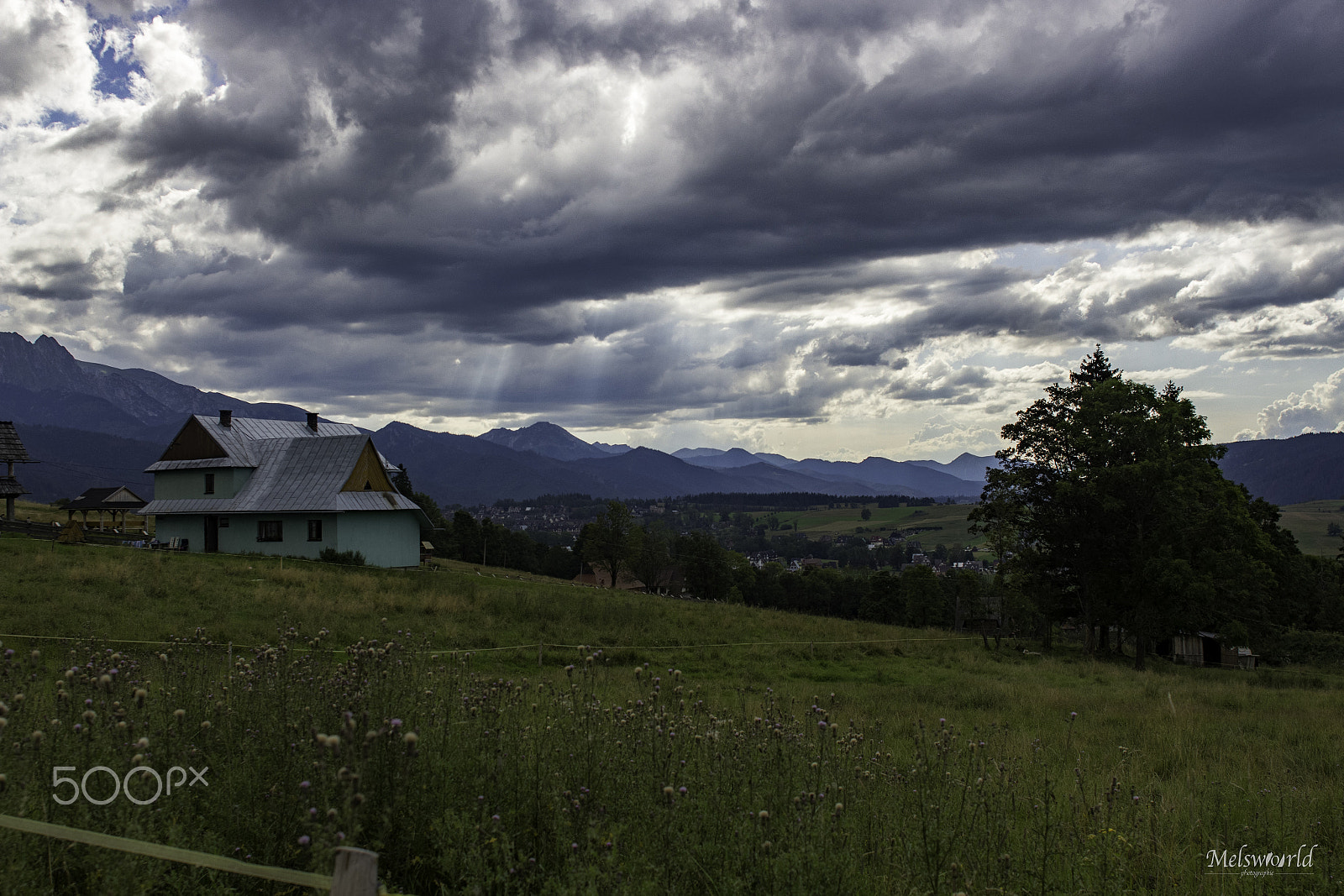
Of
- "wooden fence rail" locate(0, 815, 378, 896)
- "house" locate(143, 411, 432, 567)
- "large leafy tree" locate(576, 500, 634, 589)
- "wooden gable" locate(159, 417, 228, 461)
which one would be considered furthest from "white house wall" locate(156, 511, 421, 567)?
"wooden fence rail" locate(0, 815, 378, 896)

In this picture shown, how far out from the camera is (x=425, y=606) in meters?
25.2

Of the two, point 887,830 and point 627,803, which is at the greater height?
point 627,803

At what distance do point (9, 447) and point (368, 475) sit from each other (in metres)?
19.6

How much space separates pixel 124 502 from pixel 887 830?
213 ft

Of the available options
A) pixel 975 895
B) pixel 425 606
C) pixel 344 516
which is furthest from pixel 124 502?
pixel 975 895

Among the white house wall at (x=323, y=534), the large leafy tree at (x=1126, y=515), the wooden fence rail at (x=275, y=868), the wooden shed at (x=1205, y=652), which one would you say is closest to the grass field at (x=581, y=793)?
the wooden fence rail at (x=275, y=868)

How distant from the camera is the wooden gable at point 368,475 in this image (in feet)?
139

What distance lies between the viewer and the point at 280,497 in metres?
41.8

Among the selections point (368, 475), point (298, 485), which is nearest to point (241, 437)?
point (298, 485)

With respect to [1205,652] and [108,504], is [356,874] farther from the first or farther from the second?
[108,504]

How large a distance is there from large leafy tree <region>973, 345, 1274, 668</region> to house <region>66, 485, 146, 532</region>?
55596mm

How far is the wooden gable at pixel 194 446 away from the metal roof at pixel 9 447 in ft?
22.8

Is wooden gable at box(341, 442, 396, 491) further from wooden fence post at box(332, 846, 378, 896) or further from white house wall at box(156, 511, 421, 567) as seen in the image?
wooden fence post at box(332, 846, 378, 896)

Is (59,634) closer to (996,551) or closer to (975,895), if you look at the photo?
(975,895)
